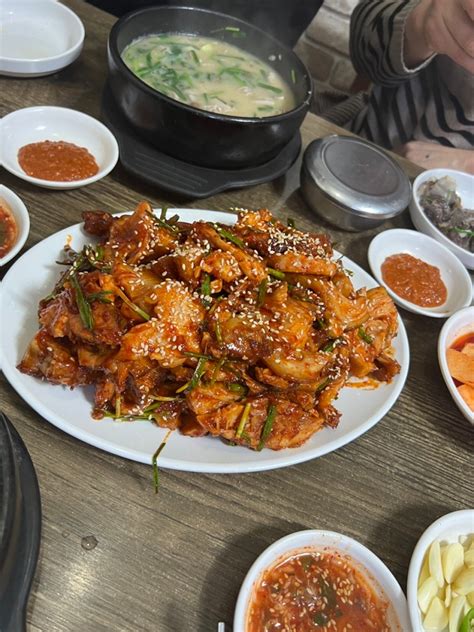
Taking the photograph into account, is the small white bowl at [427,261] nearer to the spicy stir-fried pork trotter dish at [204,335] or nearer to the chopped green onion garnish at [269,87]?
the spicy stir-fried pork trotter dish at [204,335]

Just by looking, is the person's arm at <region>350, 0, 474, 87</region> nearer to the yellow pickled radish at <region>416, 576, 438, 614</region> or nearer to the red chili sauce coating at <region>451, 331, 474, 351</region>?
the red chili sauce coating at <region>451, 331, 474, 351</region>

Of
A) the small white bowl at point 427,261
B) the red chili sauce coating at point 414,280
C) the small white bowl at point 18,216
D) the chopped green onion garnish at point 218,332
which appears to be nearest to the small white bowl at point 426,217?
the small white bowl at point 427,261

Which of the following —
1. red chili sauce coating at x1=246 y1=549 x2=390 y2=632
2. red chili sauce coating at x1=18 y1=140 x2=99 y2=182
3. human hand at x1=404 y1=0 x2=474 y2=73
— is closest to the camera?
red chili sauce coating at x1=246 y1=549 x2=390 y2=632

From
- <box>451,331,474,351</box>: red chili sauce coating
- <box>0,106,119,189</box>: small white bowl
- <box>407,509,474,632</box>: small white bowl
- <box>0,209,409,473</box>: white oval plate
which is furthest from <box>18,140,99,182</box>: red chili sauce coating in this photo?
<box>407,509,474,632</box>: small white bowl

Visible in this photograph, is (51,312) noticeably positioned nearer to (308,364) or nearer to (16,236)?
(16,236)

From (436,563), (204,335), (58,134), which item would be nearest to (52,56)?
(58,134)

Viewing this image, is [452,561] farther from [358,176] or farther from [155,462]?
[358,176]
